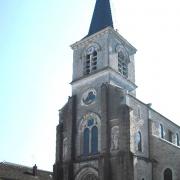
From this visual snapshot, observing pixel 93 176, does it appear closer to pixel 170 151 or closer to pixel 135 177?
pixel 135 177

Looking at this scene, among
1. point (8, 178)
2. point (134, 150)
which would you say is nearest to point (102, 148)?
point (134, 150)

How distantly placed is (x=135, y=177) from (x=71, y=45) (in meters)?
17.8

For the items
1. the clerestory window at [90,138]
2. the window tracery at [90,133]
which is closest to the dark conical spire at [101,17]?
the window tracery at [90,133]

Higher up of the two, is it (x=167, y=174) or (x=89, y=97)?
(x=89, y=97)

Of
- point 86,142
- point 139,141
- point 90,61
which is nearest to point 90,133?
point 86,142

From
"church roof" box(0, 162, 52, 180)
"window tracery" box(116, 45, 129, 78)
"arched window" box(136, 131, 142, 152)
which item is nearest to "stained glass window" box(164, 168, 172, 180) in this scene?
"arched window" box(136, 131, 142, 152)

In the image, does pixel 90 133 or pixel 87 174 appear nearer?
pixel 87 174

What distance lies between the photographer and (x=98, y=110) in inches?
1308

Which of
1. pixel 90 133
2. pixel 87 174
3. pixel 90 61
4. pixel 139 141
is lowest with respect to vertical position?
pixel 87 174

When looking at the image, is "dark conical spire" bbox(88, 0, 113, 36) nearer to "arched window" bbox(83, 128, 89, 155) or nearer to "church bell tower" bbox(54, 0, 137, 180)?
"church bell tower" bbox(54, 0, 137, 180)

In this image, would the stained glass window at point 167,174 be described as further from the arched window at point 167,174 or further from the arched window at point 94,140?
the arched window at point 94,140

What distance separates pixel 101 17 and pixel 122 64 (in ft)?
21.4

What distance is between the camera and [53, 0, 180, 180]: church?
3006cm

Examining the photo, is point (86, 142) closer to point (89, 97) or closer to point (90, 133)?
point (90, 133)
